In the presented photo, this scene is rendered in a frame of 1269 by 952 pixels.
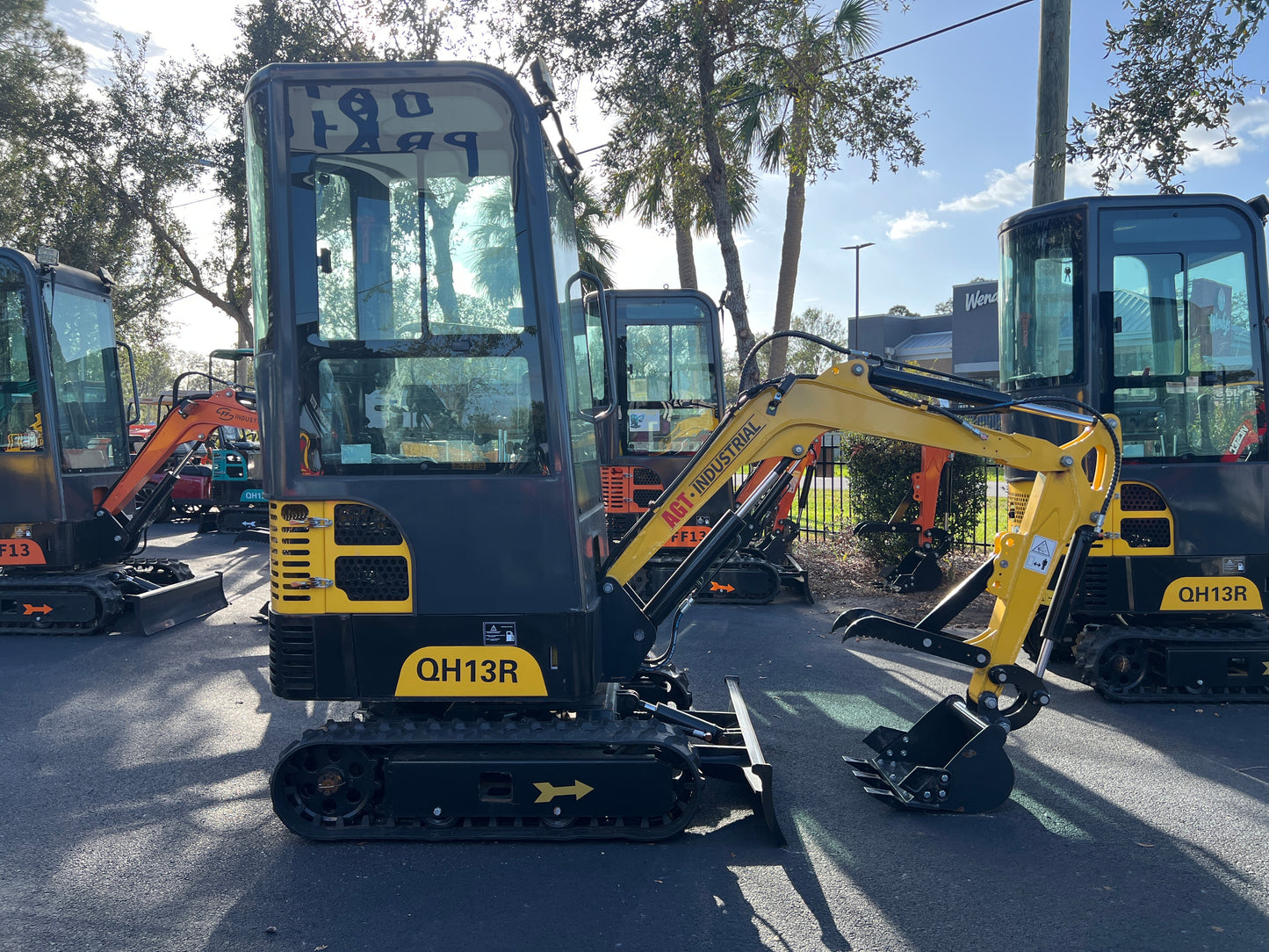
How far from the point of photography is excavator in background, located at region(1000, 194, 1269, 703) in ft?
19.6

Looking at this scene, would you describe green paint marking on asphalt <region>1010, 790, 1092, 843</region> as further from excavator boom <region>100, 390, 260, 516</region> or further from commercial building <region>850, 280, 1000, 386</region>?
commercial building <region>850, 280, 1000, 386</region>

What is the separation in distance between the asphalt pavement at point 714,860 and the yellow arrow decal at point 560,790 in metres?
0.24

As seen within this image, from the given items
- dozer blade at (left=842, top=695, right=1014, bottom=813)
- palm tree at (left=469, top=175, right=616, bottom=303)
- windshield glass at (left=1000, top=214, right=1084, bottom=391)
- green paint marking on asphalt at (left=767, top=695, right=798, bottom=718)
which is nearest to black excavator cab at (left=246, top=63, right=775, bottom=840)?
palm tree at (left=469, top=175, right=616, bottom=303)

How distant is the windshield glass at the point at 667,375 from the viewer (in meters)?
9.77

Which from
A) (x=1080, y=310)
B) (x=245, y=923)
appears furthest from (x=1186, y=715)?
(x=245, y=923)

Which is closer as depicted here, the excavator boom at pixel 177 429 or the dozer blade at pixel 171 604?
the dozer blade at pixel 171 604

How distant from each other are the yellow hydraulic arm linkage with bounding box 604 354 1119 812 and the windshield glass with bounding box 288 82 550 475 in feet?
3.23

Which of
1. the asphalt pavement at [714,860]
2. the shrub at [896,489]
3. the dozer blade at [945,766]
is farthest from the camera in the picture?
the shrub at [896,489]

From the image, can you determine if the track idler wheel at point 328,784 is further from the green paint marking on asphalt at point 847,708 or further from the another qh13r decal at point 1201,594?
the another qh13r decal at point 1201,594

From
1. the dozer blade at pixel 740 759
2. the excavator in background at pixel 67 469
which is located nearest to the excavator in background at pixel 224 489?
the excavator in background at pixel 67 469

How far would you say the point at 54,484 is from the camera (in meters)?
8.19

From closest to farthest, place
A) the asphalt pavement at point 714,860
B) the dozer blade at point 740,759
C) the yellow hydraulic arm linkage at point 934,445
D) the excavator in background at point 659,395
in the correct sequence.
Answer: the asphalt pavement at point 714,860, the dozer blade at point 740,759, the yellow hydraulic arm linkage at point 934,445, the excavator in background at point 659,395

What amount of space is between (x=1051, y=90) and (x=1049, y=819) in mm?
7288

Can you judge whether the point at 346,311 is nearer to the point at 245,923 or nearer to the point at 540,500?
the point at 540,500
